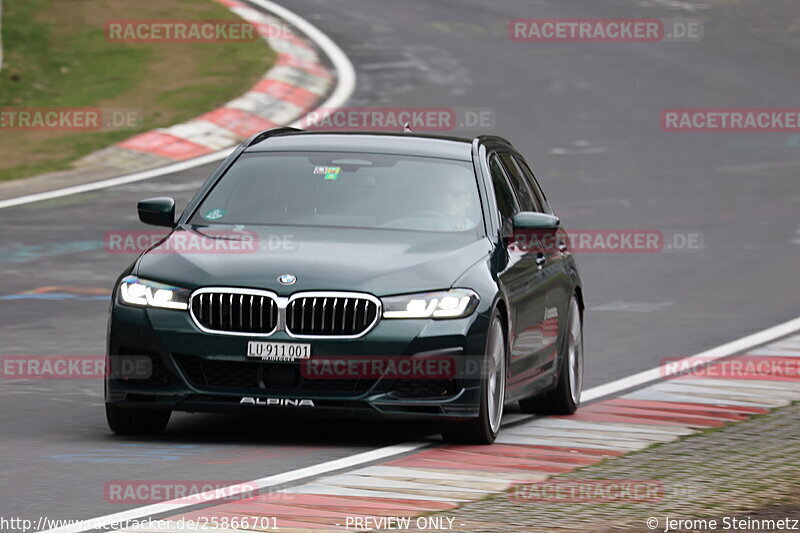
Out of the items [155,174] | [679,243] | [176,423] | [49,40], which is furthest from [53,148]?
[176,423]

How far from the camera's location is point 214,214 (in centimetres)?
1022

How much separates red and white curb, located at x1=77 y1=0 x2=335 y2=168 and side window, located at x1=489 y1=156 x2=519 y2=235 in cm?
1172

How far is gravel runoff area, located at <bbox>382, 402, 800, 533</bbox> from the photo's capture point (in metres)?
6.93

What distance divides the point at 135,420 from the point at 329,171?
1889 mm

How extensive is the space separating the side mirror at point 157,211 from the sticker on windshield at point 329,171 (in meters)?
0.85

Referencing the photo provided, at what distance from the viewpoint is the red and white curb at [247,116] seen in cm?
2255

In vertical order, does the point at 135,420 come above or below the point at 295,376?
below

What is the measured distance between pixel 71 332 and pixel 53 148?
965cm

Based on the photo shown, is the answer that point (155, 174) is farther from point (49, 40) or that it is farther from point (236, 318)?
point (236, 318)
